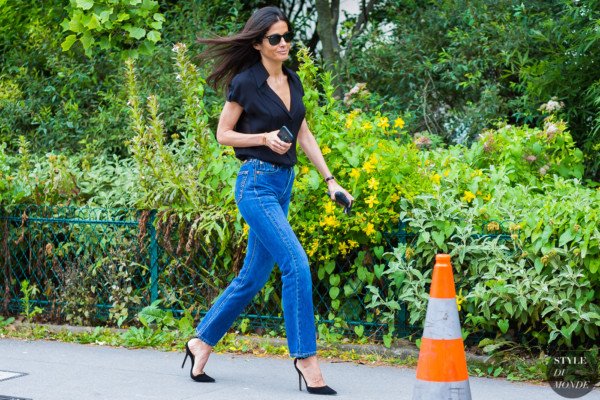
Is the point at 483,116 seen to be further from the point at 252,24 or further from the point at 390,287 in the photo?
the point at 252,24

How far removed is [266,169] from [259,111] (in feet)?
1.01

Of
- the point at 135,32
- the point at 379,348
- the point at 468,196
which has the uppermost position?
the point at 135,32

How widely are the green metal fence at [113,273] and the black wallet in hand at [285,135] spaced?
5.22 feet

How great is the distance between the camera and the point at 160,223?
7047mm

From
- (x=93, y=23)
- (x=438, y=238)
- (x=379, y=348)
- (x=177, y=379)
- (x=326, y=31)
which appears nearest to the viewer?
(x=177, y=379)

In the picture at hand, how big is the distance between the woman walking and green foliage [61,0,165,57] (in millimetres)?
Answer: 3299

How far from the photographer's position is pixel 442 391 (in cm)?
429

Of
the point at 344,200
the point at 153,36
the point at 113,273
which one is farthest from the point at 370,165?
the point at 153,36

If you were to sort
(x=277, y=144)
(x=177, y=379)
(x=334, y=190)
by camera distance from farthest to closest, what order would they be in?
(x=177, y=379)
(x=334, y=190)
(x=277, y=144)

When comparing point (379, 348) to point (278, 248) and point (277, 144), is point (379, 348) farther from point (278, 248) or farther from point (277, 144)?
point (277, 144)

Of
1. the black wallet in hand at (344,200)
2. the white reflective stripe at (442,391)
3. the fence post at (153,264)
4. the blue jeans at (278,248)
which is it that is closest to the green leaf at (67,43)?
the fence post at (153,264)

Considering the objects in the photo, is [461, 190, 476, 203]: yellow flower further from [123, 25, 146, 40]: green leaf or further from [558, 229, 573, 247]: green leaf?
[123, 25, 146, 40]: green leaf

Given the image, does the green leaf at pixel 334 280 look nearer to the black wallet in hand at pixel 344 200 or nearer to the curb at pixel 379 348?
the curb at pixel 379 348

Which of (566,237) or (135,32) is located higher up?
(135,32)
